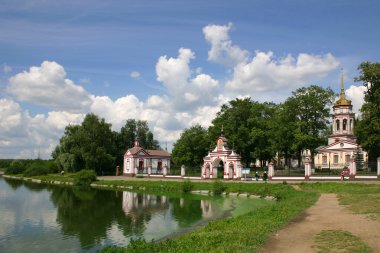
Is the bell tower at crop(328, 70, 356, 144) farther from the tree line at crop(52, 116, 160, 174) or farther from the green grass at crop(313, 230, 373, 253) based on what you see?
the green grass at crop(313, 230, 373, 253)

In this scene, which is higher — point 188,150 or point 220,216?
point 188,150

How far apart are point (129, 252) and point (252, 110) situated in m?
50.7

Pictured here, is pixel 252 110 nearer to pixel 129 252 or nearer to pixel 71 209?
pixel 71 209

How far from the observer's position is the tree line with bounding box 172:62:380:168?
42.8 meters

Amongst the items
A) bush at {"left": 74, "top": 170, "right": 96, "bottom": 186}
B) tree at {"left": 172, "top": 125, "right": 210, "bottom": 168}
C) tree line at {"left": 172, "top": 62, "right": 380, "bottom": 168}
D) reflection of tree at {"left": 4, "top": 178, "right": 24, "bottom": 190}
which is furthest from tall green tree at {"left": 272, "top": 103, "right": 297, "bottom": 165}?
reflection of tree at {"left": 4, "top": 178, "right": 24, "bottom": 190}

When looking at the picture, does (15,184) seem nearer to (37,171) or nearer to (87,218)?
(37,171)

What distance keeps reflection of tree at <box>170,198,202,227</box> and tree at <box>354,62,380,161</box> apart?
2093 cm

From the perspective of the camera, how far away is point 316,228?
14.3m

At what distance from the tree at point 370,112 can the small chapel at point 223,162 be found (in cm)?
1431

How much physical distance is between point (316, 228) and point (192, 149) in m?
54.8

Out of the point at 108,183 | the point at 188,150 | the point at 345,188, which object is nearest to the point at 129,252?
the point at 345,188

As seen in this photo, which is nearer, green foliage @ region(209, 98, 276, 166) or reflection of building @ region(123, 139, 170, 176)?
green foliage @ region(209, 98, 276, 166)

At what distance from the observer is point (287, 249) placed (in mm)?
11141

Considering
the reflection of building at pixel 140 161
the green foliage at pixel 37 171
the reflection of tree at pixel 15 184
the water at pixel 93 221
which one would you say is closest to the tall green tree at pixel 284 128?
the reflection of building at pixel 140 161
